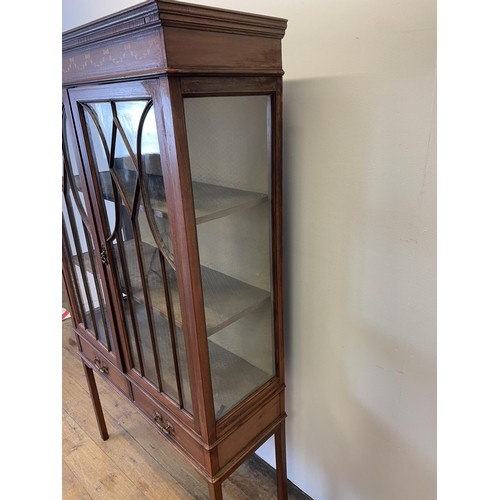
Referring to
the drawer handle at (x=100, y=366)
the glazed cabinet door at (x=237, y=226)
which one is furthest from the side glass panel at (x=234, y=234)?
the drawer handle at (x=100, y=366)

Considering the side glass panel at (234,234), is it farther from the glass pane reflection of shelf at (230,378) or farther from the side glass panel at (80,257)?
the side glass panel at (80,257)

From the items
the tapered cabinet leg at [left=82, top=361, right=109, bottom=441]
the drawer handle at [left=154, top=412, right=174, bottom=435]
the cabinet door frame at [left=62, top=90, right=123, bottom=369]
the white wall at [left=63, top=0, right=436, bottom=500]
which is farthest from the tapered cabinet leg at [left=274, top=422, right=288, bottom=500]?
the tapered cabinet leg at [left=82, top=361, right=109, bottom=441]

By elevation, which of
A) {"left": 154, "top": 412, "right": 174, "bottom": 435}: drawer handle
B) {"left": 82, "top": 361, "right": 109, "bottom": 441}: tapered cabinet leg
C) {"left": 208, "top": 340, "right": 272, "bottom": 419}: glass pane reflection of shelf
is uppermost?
{"left": 208, "top": 340, "right": 272, "bottom": 419}: glass pane reflection of shelf

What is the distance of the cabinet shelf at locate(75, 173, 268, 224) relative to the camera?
909 mm

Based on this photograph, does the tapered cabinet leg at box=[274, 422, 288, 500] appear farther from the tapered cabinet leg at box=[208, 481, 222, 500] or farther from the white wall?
the tapered cabinet leg at box=[208, 481, 222, 500]

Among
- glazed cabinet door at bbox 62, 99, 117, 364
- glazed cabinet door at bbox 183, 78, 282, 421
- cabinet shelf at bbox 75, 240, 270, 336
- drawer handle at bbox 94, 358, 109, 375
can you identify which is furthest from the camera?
drawer handle at bbox 94, 358, 109, 375

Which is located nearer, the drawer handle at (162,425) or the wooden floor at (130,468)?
the drawer handle at (162,425)

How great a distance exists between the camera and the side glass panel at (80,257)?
4.27 feet

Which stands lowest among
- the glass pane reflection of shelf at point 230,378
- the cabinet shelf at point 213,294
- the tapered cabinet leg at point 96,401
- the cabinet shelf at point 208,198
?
the tapered cabinet leg at point 96,401

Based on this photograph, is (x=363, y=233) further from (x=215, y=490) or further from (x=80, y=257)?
(x=80, y=257)

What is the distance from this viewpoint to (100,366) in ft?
5.19
